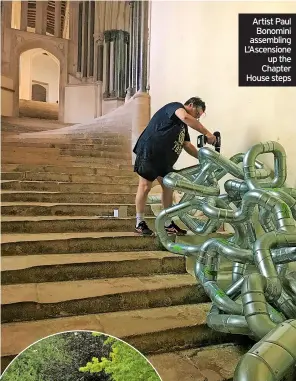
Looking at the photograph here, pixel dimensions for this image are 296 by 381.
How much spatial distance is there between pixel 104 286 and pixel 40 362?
2.30 feet

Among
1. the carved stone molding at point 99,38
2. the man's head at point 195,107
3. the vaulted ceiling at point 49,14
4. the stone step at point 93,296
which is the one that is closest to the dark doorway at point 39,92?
the vaulted ceiling at point 49,14

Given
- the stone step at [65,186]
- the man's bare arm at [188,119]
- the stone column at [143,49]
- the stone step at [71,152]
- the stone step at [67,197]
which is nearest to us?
the man's bare arm at [188,119]

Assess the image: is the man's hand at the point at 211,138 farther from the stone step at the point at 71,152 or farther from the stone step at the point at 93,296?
the stone step at the point at 71,152

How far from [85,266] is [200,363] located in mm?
566

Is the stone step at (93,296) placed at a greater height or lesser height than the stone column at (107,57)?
lesser

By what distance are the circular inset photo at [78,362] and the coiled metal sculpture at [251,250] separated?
0.20 meters

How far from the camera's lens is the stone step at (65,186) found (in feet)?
7.39

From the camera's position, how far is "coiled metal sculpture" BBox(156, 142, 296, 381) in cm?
79

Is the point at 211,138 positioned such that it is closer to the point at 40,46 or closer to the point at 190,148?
the point at 190,148

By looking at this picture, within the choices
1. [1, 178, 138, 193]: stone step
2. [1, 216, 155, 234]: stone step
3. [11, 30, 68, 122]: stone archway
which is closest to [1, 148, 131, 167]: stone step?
[1, 178, 138, 193]: stone step

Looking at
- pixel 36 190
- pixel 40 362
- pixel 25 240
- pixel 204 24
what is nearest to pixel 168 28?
pixel 204 24

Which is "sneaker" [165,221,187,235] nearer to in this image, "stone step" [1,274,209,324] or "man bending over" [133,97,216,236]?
"man bending over" [133,97,216,236]

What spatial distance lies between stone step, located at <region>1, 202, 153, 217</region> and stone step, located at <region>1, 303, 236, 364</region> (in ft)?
2.74

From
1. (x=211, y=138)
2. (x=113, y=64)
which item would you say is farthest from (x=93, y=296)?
(x=113, y=64)
